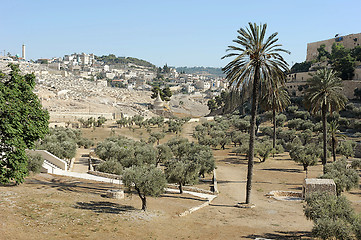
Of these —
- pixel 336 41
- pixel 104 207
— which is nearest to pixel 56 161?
pixel 104 207

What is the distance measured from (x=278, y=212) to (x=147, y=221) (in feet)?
24.9

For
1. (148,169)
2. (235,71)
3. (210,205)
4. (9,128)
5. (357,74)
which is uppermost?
(357,74)

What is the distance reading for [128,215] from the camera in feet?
56.4

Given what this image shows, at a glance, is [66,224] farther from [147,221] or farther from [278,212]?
[278,212]

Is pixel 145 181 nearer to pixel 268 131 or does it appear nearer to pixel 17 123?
pixel 17 123

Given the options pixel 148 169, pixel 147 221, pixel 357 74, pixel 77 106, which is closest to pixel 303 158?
pixel 148 169

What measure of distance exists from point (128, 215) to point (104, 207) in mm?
1744

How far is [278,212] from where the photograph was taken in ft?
63.7

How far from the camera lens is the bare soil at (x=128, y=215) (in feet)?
47.2

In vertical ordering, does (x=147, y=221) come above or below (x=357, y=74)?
below

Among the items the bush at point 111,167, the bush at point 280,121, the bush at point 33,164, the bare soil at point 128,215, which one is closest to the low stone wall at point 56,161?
the bush at point 111,167

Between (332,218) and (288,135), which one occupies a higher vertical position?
(288,135)

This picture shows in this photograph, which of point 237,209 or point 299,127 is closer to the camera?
point 237,209

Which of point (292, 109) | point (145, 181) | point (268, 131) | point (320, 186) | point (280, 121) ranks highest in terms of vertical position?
point (292, 109)
